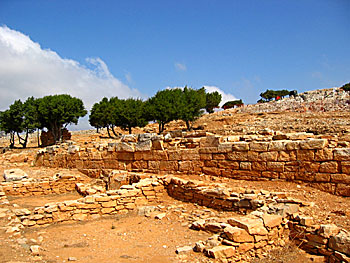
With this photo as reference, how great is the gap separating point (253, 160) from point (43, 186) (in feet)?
29.3

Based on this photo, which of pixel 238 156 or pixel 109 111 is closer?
pixel 238 156

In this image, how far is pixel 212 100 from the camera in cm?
6638

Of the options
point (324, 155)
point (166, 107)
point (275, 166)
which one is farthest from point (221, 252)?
point (166, 107)

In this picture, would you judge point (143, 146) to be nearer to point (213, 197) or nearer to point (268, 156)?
point (213, 197)

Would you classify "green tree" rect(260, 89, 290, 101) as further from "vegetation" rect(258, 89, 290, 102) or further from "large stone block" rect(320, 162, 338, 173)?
"large stone block" rect(320, 162, 338, 173)

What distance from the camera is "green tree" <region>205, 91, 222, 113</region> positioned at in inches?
2623

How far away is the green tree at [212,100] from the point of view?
66.6m

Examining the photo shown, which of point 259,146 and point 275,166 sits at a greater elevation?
point 259,146

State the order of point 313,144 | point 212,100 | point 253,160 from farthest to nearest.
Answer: point 212,100
point 253,160
point 313,144

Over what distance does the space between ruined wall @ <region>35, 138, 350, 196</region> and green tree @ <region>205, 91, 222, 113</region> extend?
180 feet

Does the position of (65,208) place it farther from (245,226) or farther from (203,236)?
(245,226)

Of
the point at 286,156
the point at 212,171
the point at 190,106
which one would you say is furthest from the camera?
the point at 190,106

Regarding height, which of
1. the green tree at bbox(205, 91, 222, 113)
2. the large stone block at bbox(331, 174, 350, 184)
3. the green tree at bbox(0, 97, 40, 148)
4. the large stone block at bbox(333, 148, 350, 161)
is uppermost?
the green tree at bbox(205, 91, 222, 113)

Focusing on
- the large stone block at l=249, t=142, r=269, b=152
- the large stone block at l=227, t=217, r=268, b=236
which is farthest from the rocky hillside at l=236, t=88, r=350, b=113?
the large stone block at l=227, t=217, r=268, b=236
